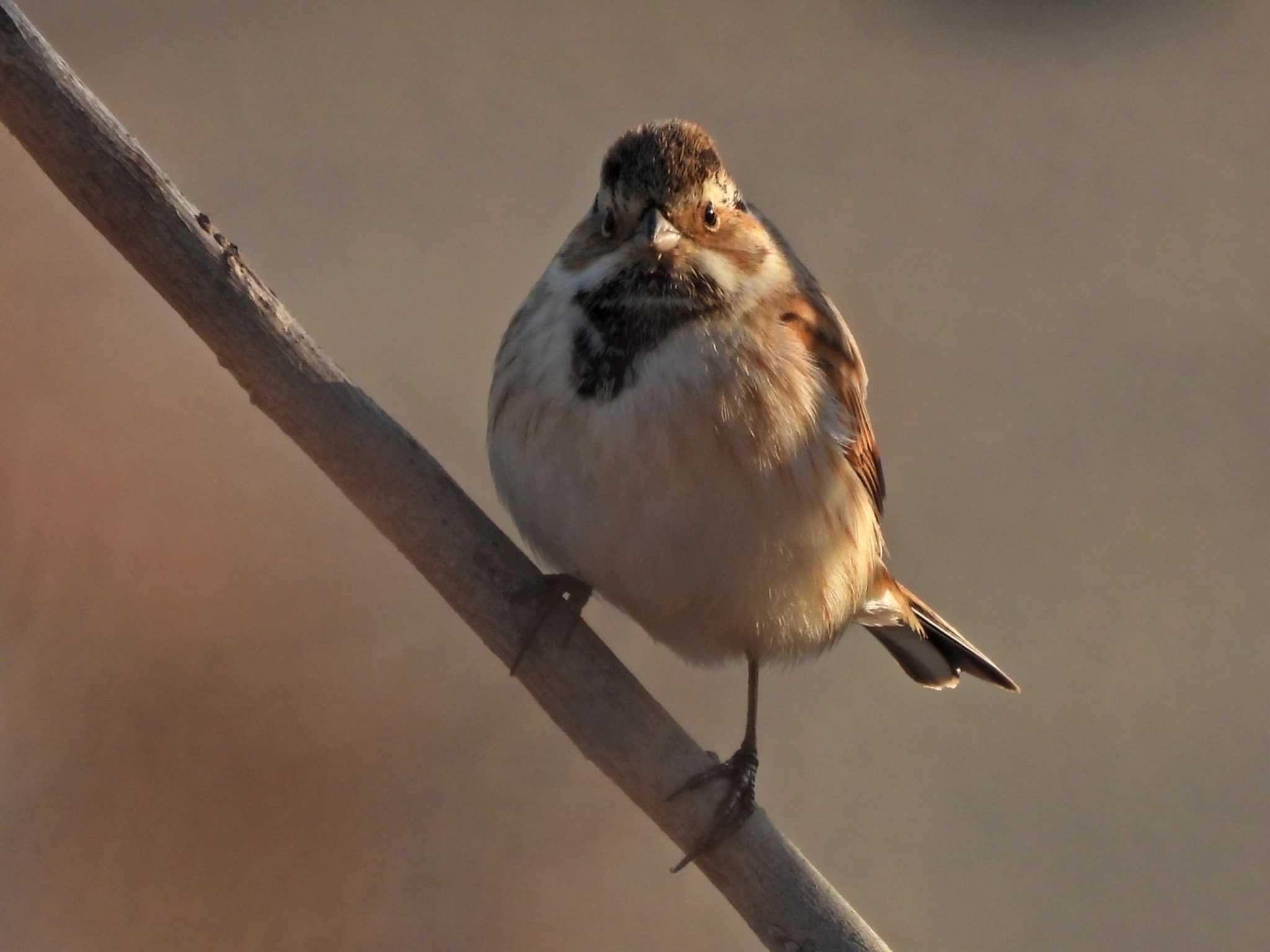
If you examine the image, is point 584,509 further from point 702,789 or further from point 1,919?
point 1,919

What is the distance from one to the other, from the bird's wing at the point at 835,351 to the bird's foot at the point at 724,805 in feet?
1.95

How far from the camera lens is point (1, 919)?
283 centimetres

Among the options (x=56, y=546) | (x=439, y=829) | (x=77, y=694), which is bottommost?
(x=439, y=829)

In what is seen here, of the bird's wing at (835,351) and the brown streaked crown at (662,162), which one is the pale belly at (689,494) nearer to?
the bird's wing at (835,351)

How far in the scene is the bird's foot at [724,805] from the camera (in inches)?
88.0

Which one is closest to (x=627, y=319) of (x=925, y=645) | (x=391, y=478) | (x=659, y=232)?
(x=659, y=232)

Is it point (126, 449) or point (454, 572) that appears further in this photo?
point (126, 449)

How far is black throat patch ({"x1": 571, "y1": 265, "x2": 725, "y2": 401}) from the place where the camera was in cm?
235

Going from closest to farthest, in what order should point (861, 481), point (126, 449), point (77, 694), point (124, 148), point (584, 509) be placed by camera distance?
point (124, 148), point (584, 509), point (861, 481), point (77, 694), point (126, 449)

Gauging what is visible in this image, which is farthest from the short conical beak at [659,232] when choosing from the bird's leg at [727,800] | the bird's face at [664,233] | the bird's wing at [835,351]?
the bird's leg at [727,800]

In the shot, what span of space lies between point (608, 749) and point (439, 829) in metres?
1.45

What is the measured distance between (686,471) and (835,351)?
46 cm

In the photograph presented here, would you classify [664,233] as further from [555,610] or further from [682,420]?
[555,610]

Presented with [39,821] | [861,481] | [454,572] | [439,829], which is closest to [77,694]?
[39,821]
